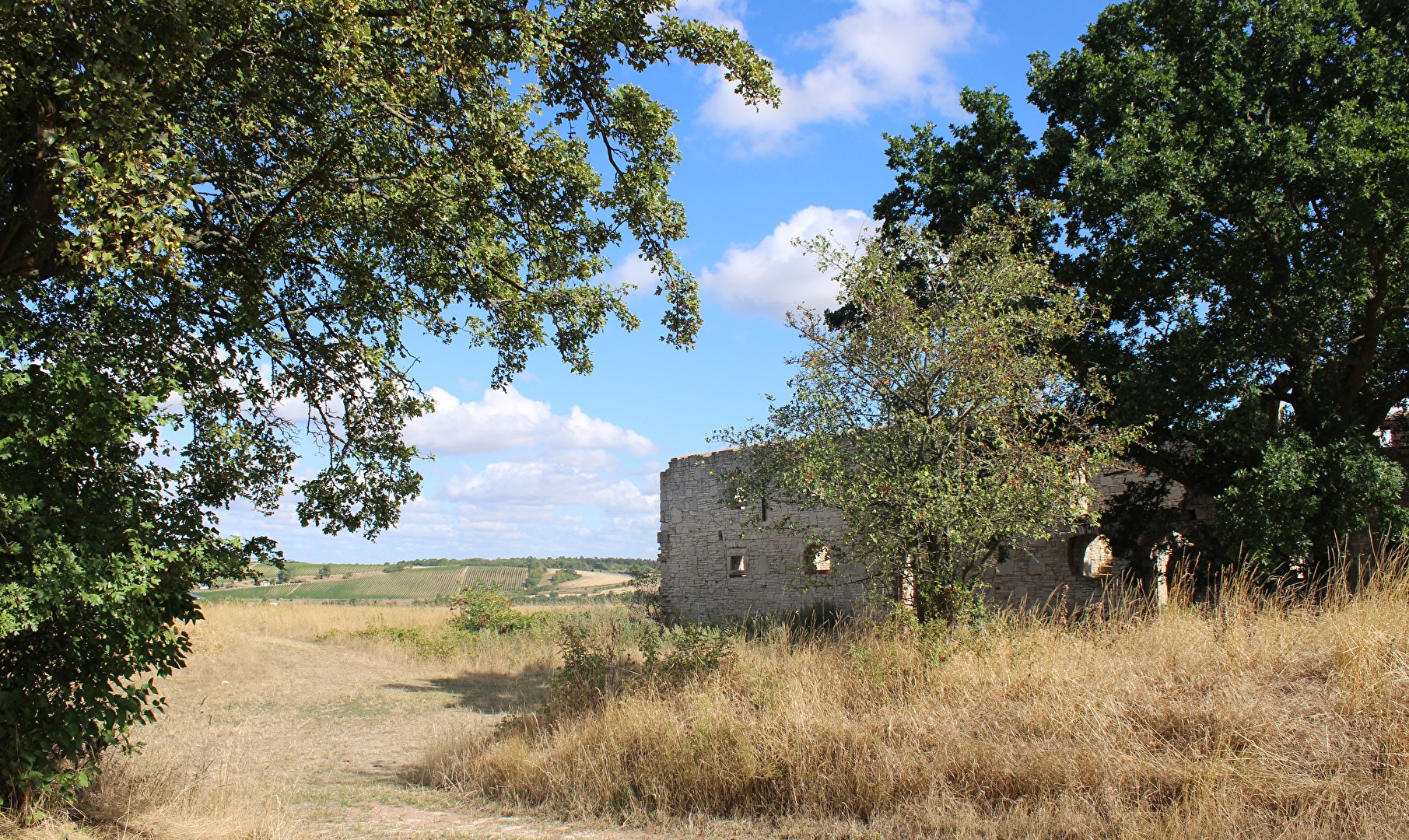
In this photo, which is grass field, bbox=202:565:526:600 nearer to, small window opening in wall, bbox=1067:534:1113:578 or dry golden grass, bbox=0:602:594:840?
dry golden grass, bbox=0:602:594:840

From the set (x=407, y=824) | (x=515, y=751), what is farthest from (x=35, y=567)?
(x=515, y=751)

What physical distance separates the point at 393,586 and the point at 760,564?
61.2 metres

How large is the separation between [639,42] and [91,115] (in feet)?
14.2

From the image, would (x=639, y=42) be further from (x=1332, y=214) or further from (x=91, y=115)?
(x=1332, y=214)

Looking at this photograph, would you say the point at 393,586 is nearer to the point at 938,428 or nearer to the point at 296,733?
the point at 296,733

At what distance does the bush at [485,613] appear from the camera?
22.6 m

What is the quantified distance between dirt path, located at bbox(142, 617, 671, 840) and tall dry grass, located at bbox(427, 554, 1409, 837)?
0.84 metres

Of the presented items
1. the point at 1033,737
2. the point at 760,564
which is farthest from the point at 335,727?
the point at 760,564

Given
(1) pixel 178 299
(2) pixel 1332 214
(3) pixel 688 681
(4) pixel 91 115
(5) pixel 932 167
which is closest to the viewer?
(4) pixel 91 115

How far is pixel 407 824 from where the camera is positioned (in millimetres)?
7164

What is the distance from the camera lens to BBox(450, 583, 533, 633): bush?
74.0 ft

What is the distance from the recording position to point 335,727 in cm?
1253

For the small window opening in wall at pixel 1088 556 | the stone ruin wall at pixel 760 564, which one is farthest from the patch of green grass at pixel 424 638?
the small window opening in wall at pixel 1088 556

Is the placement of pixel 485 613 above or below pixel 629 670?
below
